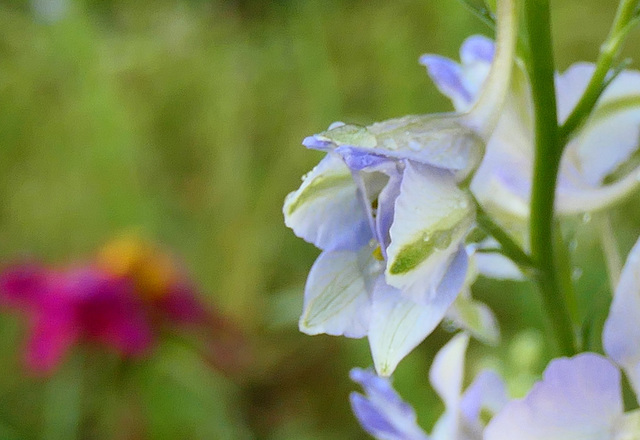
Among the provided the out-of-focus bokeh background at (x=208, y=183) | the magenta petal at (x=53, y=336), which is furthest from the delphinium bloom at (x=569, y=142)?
the magenta petal at (x=53, y=336)

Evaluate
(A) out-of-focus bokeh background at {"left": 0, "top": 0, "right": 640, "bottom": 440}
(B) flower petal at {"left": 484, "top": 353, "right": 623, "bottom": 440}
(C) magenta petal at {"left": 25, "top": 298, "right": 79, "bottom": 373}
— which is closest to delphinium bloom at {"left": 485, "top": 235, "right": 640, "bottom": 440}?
(B) flower petal at {"left": 484, "top": 353, "right": 623, "bottom": 440}

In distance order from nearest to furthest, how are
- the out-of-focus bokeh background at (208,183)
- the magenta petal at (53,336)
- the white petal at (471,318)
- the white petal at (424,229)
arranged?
the white petal at (424,229) → the white petal at (471,318) → the magenta petal at (53,336) → the out-of-focus bokeh background at (208,183)

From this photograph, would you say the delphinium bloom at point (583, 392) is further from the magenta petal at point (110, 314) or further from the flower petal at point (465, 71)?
the magenta petal at point (110, 314)

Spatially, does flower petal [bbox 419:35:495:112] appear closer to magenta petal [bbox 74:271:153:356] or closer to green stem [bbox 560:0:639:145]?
green stem [bbox 560:0:639:145]

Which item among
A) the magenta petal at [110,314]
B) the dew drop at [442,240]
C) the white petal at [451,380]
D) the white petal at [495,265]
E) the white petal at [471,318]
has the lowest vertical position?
the magenta petal at [110,314]

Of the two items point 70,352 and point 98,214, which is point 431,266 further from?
point 98,214

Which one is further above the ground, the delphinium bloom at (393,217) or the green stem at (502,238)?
the delphinium bloom at (393,217)

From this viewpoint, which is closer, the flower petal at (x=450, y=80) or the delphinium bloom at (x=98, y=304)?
the flower petal at (x=450, y=80)

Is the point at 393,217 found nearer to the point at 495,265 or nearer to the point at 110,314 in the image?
the point at 495,265
